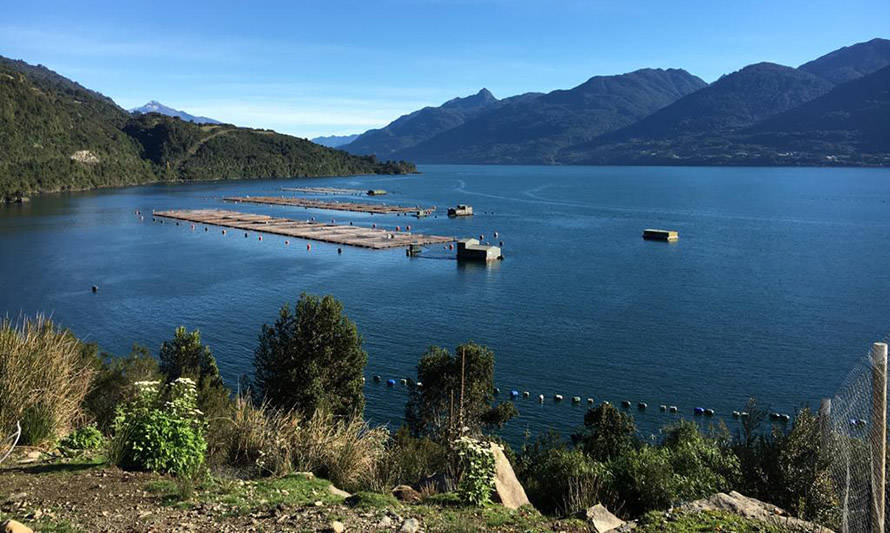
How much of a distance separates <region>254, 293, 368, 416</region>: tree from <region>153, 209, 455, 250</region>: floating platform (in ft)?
175

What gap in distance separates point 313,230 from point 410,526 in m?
94.8

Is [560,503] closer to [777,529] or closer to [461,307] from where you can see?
[777,529]

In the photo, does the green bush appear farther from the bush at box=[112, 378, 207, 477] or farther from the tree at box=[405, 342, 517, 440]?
the tree at box=[405, 342, 517, 440]

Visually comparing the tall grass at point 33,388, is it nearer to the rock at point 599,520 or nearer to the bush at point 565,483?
the rock at point 599,520

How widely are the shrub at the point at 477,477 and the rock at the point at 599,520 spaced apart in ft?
5.75

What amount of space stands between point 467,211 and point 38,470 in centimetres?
11582

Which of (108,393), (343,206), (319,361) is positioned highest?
(343,206)

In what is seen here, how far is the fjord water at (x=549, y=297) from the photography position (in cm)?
3725

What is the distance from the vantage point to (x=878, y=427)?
744 centimetres

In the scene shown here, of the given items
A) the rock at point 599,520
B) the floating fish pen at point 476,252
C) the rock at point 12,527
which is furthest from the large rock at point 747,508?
the floating fish pen at point 476,252

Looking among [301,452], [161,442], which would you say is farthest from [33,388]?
[301,452]

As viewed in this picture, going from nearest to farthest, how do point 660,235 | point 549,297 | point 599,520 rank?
point 599,520, point 549,297, point 660,235

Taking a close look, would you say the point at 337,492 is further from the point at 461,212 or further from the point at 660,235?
the point at 461,212

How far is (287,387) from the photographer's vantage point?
1118 inches
